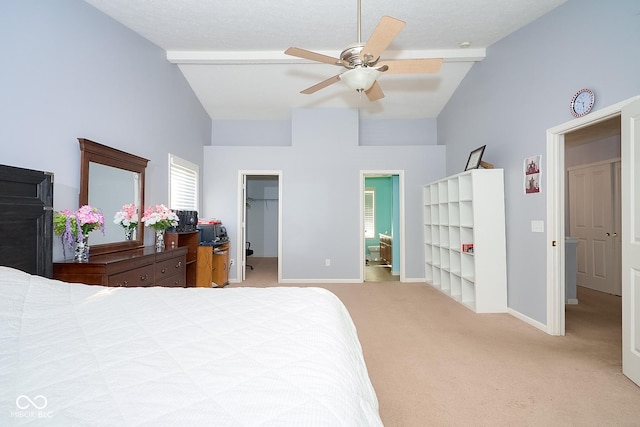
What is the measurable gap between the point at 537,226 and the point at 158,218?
4284 mm

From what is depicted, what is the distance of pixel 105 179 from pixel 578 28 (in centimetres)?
479

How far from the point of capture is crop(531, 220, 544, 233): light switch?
3204mm

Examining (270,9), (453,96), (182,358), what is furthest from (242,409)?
(453,96)

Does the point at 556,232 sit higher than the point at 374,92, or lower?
lower

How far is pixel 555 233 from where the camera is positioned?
3043mm

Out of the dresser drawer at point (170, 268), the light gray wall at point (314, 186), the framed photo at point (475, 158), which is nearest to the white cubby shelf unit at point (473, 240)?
the framed photo at point (475, 158)

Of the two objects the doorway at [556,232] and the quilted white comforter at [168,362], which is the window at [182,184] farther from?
the doorway at [556,232]

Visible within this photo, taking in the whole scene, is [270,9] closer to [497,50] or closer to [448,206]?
[497,50]

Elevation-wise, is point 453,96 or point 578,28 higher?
point 453,96

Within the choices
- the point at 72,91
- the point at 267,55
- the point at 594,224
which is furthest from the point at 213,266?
→ the point at 594,224

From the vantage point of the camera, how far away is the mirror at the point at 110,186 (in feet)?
8.82

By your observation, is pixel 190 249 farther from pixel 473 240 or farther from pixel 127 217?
pixel 473 240

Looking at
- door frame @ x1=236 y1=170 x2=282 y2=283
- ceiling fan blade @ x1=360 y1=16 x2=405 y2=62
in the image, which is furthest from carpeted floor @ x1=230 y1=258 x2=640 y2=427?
ceiling fan blade @ x1=360 y1=16 x2=405 y2=62

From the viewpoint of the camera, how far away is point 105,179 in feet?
9.65
